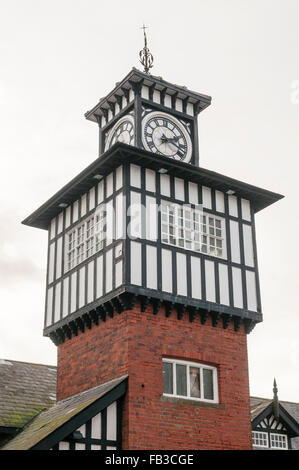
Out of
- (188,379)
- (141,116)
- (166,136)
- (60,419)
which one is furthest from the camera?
(166,136)

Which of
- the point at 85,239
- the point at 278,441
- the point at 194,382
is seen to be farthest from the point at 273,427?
the point at 85,239

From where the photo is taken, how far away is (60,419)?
20328 mm

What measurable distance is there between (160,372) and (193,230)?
4897 millimetres

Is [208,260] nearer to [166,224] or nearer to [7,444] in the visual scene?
[166,224]

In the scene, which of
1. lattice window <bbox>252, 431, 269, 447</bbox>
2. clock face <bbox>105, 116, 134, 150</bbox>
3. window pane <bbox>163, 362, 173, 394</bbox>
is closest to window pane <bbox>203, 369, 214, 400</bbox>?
window pane <bbox>163, 362, 173, 394</bbox>

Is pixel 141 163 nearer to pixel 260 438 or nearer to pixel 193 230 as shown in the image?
pixel 193 230

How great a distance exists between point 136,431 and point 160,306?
3.76m

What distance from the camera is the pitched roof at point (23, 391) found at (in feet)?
80.5

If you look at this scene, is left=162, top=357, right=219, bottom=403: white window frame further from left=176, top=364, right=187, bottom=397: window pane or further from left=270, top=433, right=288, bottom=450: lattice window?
left=270, top=433, right=288, bottom=450: lattice window

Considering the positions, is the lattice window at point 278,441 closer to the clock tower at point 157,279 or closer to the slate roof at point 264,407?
the slate roof at point 264,407

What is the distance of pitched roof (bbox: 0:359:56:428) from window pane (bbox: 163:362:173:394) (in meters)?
5.59

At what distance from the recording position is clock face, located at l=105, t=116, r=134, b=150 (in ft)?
83.3

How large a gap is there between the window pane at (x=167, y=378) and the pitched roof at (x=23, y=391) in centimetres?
559

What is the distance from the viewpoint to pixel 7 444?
2277 cm
